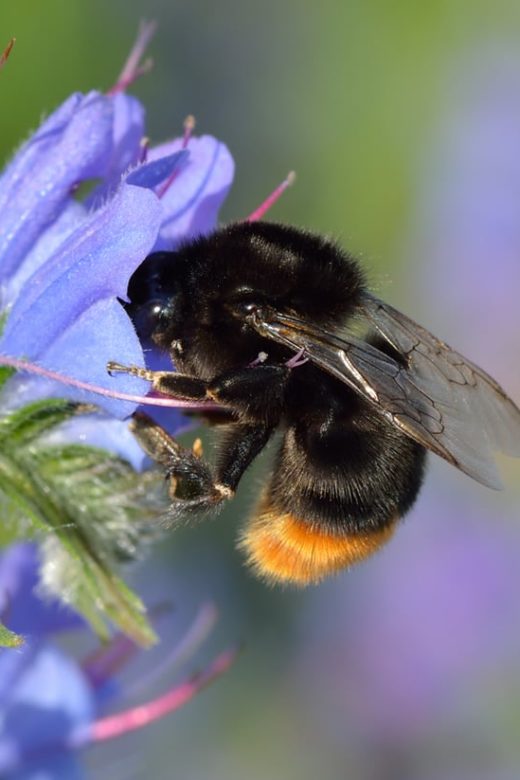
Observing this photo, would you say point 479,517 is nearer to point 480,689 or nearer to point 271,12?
point 480,689

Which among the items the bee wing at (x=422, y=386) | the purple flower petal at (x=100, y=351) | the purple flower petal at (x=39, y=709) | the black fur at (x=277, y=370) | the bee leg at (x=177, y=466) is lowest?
the purple flower petal at (x=39, y=709)

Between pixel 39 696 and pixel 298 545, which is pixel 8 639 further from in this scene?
pixel 39 696

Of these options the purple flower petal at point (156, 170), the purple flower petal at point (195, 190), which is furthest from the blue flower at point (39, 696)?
the purple flower petal at point (156, 170)

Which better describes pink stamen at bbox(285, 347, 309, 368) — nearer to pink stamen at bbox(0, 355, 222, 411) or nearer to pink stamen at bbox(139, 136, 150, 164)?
pink stamen at bbox(0, 355, 222, 411)

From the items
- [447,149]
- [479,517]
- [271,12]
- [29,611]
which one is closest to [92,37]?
[271,12]

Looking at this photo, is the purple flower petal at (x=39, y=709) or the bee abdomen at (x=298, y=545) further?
the purple flower petal at (x=39, y=709)

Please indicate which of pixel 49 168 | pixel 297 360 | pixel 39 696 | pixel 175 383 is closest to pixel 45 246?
pixel 49 168

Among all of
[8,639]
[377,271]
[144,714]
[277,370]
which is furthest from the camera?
[377,271]

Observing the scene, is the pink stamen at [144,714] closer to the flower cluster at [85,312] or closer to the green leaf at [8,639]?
the flower cluster at [85,312]
